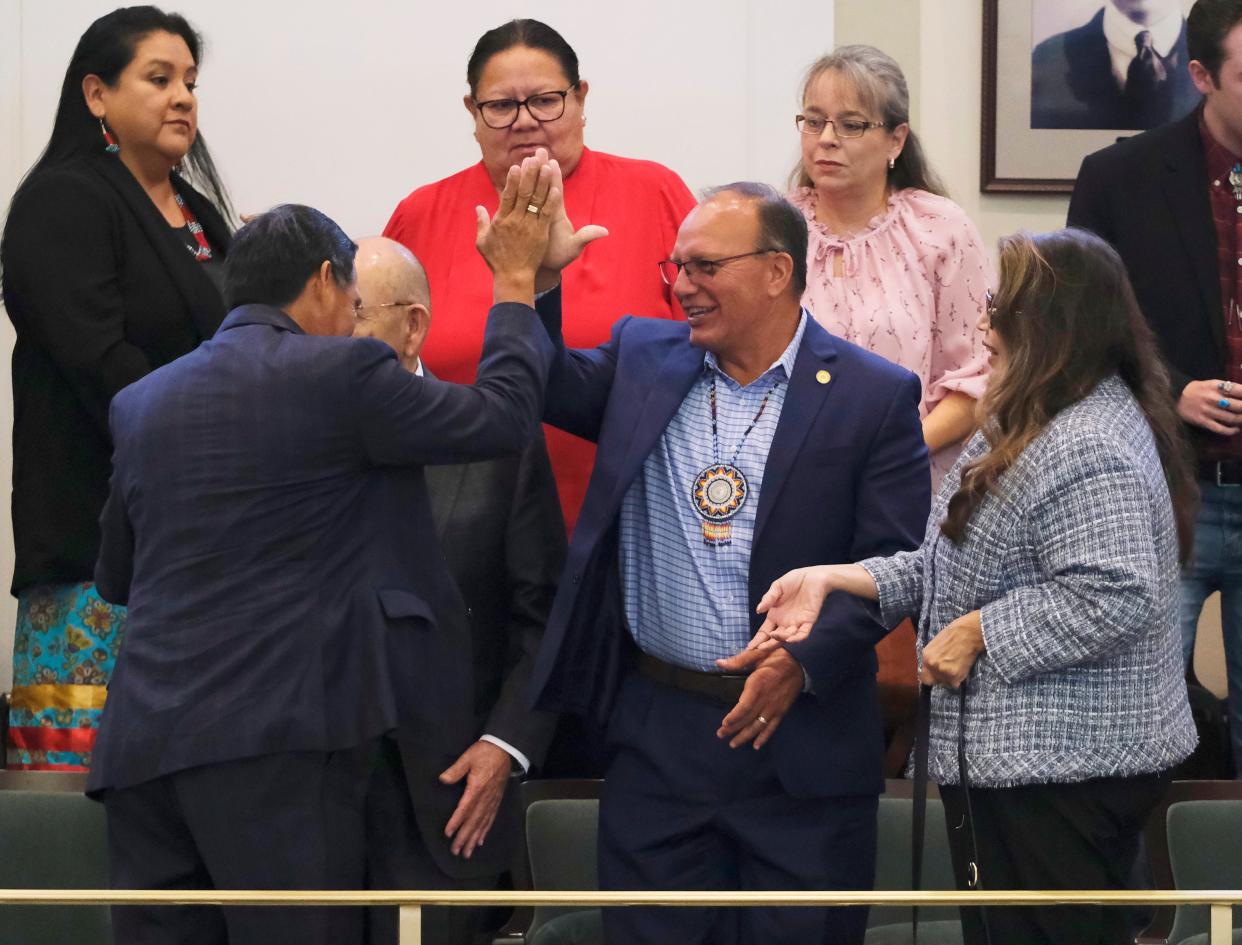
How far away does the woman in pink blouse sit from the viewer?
11.9 ft

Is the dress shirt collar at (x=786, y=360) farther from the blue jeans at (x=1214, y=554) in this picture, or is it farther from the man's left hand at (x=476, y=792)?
the blue jeans at (x=1214, y=554)

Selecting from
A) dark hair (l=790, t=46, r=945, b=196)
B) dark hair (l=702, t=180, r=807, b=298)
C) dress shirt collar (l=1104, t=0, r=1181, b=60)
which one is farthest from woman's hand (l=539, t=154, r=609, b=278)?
dress shirt collar (l=1104, t=0, r=1181, b=60)

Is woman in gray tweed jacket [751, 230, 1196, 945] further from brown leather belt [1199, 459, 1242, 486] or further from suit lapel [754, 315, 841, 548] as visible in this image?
brown leather belt [1199, 459, 1242, 486]

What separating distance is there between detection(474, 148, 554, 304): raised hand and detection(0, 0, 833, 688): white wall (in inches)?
82.5

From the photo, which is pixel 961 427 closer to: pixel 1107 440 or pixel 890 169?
pixel 890 169

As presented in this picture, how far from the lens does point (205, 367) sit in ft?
8.44

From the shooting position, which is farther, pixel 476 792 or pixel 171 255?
pixel 171 255

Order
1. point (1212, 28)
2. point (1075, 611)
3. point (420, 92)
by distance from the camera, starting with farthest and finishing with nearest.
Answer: point (420, 92)
point (1212, 28)
point (1075, 611)

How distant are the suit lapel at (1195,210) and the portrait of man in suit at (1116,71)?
124cm

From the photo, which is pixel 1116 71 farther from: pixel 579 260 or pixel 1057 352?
pixel 1057 352

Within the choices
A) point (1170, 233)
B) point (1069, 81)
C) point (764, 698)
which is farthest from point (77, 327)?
point (1069, 81)

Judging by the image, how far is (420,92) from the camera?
15.9 ft

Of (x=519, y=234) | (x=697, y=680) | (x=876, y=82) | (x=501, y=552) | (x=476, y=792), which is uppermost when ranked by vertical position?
(x=876, y=82)

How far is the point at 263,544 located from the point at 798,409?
2.91 ft
